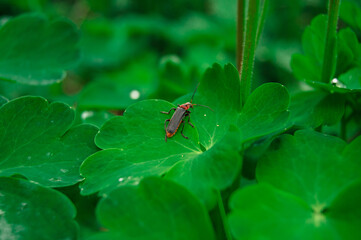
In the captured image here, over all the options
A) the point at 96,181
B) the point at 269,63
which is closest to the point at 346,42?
the point at 96,181

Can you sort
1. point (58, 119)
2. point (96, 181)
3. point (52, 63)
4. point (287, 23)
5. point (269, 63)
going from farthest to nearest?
point (287, 23) → point (269, 63) → point (52, 63) → point (58, 119) → point (96, 181)

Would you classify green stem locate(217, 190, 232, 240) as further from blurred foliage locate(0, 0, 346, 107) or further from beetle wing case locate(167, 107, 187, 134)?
blurred foliage locate(0, 0, 346, 107)

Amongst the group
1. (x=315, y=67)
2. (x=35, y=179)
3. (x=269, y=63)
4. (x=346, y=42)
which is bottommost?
(x=269, y=63)

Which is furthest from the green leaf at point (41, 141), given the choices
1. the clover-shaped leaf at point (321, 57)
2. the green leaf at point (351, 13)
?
the green leaf at point (351, 13)

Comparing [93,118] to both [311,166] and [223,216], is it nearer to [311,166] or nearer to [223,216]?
[223,216]

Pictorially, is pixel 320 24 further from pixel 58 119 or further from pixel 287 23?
pixel 287 23

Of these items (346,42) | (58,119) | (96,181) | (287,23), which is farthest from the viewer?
(287,23)

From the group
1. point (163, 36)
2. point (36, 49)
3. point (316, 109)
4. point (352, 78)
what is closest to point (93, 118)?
point (36, 49)
